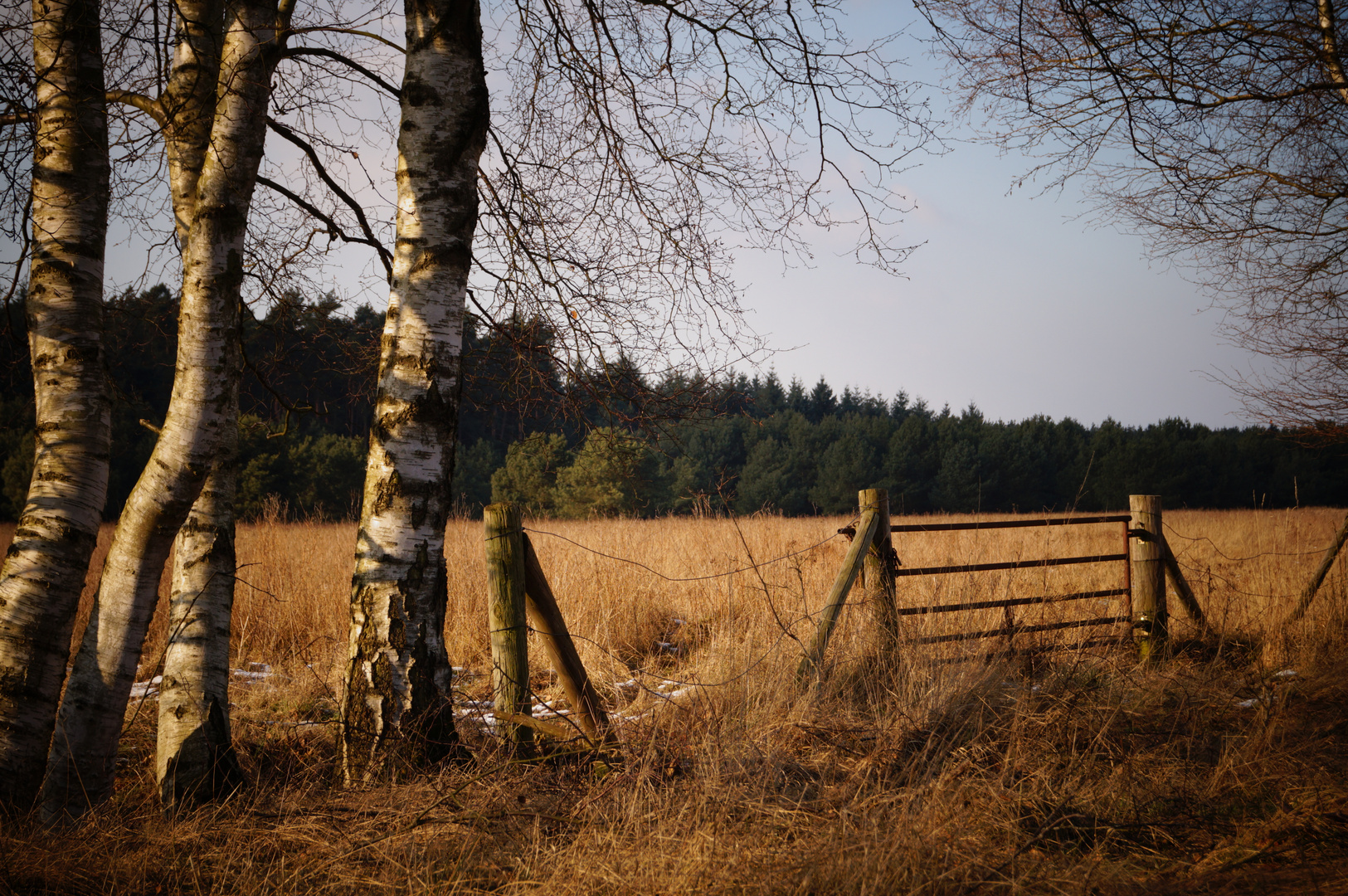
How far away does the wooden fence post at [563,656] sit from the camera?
291 centimetres

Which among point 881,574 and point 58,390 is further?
point 881,574

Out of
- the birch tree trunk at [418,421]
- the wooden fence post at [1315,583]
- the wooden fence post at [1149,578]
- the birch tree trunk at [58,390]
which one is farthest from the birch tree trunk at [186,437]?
the wooden fence post at [1315,583]

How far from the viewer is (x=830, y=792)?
273 centimetres

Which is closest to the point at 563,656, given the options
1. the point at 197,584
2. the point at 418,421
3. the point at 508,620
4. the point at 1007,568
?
the point at 508,620

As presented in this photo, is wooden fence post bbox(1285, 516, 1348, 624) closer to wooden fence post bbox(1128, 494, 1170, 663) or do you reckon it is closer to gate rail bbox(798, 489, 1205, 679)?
gate rail bbox(798, 489, 1205, 679)

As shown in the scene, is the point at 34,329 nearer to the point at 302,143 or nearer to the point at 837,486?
the point at 302,143

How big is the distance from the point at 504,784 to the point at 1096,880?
2.03 metres

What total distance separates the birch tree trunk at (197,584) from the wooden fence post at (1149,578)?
602cm

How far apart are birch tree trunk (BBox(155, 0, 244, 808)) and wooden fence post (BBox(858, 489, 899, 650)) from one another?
3448mm

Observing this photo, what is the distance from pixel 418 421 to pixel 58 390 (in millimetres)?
1455

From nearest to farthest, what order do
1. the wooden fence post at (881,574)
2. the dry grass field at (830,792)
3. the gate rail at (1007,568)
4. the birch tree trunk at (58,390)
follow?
the dry grass field at (830,792)
the birch tree trunk at (58,390)
the gate rail at (1007,568)
the wooden fence post at (881,574)

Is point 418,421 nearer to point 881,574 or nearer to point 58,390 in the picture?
point 58,390

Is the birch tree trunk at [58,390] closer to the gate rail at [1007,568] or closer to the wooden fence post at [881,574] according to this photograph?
the gate rail at [1007,568]

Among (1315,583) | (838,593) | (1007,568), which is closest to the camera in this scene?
(838,593)
